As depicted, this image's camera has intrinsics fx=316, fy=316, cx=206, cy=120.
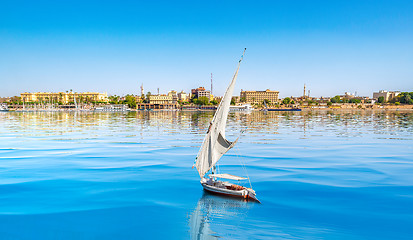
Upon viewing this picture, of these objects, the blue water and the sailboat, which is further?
the sailboat

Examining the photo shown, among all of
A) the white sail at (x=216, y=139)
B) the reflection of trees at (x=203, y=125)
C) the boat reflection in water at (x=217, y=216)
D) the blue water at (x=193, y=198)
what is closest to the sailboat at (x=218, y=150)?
the white sail at (x=216, y=139)

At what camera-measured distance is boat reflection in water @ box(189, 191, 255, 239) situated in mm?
14336

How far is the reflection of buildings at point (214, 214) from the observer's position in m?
14.3

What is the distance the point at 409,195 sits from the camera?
1973 centimetres

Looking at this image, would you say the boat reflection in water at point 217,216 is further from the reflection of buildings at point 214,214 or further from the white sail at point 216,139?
the white sail at point 216,139

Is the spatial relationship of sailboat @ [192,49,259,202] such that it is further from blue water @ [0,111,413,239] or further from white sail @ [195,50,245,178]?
blue water @ [0,111,413,239]

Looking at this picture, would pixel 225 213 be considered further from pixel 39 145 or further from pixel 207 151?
pixel 39 145

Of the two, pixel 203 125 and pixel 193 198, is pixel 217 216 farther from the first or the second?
pixel 203 125

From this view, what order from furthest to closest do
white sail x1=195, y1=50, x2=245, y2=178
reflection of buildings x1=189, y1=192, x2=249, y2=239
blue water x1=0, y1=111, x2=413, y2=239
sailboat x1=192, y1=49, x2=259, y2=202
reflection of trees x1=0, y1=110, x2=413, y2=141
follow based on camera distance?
reflection of trees x1=0, y1=110, x2=413, y2=141 < white sail x1=195, y1=50, x2=245, y2=178 < sailboat x1=192, y1=49, x2=259, y2=202 < blue water x1=0, y1=111, x2=413, y2=239 < reflection of buildings x1=189, y1=192, x2=249, y2=239

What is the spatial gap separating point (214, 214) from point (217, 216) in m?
0.30

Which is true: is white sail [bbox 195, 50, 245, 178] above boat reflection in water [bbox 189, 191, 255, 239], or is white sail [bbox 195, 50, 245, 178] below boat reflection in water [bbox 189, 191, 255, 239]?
above

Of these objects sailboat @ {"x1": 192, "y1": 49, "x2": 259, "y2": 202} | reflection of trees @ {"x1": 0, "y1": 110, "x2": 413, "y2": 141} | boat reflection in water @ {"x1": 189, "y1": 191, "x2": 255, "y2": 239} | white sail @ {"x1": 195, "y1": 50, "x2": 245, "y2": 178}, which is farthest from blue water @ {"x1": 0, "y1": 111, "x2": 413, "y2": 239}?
reflection of trees @ {"x1": 0, "y1": 110, "x2": 413, "y2": 141}

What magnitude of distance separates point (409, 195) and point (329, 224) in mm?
8087

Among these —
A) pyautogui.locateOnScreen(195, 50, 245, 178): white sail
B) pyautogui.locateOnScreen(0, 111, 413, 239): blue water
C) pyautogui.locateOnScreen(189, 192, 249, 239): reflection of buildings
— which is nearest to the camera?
pyautogui.locateOnScreen(189, 192, 249, 239): reflection of buildings
